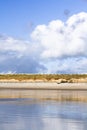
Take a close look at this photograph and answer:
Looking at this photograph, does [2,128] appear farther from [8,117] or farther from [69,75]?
[69,75]

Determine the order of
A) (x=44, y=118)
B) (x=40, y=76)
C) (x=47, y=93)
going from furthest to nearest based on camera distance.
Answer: (x=40, y=76), (x=47, y=93), (x=44, y=118)

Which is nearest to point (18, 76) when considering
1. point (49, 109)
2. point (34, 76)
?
point (34, 76)

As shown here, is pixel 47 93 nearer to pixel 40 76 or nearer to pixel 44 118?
pixel 44 118

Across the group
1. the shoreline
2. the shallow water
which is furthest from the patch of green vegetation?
the shallow water

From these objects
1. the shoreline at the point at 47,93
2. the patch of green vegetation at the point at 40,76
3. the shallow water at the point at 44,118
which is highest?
the patch of green vegetation at the point at 40,76

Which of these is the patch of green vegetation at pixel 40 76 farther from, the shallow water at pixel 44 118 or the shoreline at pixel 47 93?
the shallow water at pixel 44 118

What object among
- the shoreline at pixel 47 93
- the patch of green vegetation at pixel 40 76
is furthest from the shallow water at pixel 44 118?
the patch of green vegetation at pixel 40 76

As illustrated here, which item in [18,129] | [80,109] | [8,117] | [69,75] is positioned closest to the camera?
[18,129]

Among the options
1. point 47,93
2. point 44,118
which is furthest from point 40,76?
point 44,118

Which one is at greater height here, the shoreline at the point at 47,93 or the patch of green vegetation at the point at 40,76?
the patch of green vegetation at the point at 40,76

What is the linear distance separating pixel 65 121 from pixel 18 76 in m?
110

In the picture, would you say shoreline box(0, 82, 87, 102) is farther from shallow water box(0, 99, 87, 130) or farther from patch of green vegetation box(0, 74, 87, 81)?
patch of green vegetation box(0, 74, 87, 81)

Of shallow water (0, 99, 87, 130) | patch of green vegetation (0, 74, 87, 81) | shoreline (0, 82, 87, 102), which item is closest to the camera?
shallow water (0, 99, 87, 130)

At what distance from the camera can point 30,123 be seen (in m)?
33.0
